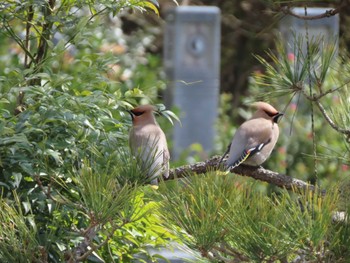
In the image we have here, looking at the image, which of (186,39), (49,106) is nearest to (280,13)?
(49,106)

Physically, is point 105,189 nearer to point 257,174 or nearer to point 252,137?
point 257,174

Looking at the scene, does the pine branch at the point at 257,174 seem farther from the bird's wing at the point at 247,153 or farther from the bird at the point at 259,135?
the bird at the point at 259,135

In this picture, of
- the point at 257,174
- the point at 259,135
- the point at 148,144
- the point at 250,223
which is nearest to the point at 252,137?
the point at 259,135

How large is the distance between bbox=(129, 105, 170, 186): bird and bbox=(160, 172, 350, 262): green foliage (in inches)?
8.7

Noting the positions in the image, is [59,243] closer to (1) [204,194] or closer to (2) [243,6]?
(1) [204,194]

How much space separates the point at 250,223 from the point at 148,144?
0.89 metres

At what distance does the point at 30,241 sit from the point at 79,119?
1.43ft

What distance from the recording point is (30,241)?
2756 mm

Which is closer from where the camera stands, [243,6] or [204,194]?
[204,194]

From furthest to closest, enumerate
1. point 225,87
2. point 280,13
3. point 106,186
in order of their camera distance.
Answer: point 225,87
point 280,13
point 106,186

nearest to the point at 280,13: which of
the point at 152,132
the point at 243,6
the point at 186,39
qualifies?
the point at 152,132

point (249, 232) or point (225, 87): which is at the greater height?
point (249, 232)

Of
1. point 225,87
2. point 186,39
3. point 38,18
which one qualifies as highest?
point 38,18

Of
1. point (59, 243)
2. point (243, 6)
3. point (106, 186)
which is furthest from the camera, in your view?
point (243, 6)
